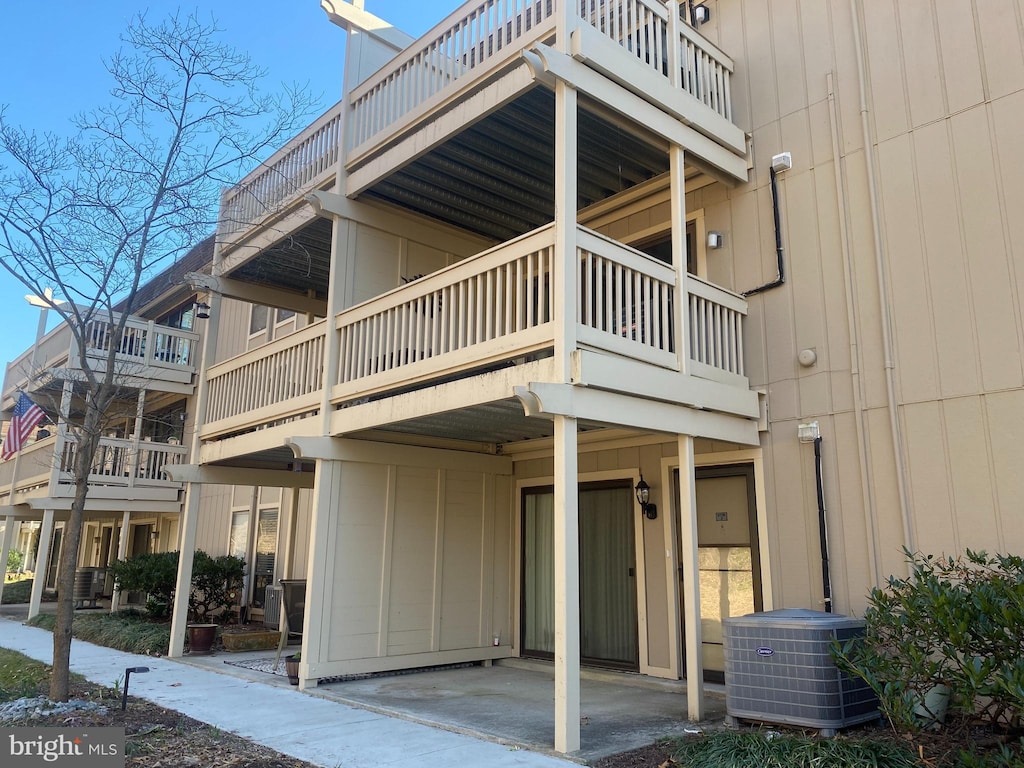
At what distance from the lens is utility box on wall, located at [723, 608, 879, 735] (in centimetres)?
529

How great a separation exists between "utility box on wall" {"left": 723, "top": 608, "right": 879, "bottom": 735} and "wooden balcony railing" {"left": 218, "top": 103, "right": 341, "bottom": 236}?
6957mm

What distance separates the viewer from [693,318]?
7000 mm

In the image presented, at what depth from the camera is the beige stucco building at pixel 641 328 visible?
604 centimetres

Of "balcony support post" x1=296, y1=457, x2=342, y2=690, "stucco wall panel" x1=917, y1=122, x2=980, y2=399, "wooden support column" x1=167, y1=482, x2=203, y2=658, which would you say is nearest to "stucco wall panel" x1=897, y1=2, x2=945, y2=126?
"stucco wall panel" x1=917, y1=122, x2=980, y2=399

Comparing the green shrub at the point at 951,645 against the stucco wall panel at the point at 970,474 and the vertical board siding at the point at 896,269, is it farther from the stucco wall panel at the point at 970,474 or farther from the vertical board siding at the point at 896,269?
the vertical board siding at the point at 896,269

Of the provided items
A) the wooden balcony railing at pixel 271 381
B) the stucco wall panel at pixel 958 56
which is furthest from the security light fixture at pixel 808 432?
the wooden balcony railing at pixel 271 381

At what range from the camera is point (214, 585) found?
13.4 meters

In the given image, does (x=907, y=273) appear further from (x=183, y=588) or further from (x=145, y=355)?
(x=145, y=355)

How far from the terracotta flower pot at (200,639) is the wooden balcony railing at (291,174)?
A: 5372 mm

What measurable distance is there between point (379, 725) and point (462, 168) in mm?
5556

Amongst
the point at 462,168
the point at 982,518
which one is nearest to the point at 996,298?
the point at 982,518

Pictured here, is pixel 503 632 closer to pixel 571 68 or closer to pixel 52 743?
pixel 52 743

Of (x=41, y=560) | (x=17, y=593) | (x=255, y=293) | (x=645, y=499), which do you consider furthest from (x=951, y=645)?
(x=17, y=593)

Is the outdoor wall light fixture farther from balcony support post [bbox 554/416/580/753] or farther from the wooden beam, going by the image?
the wooden beam
